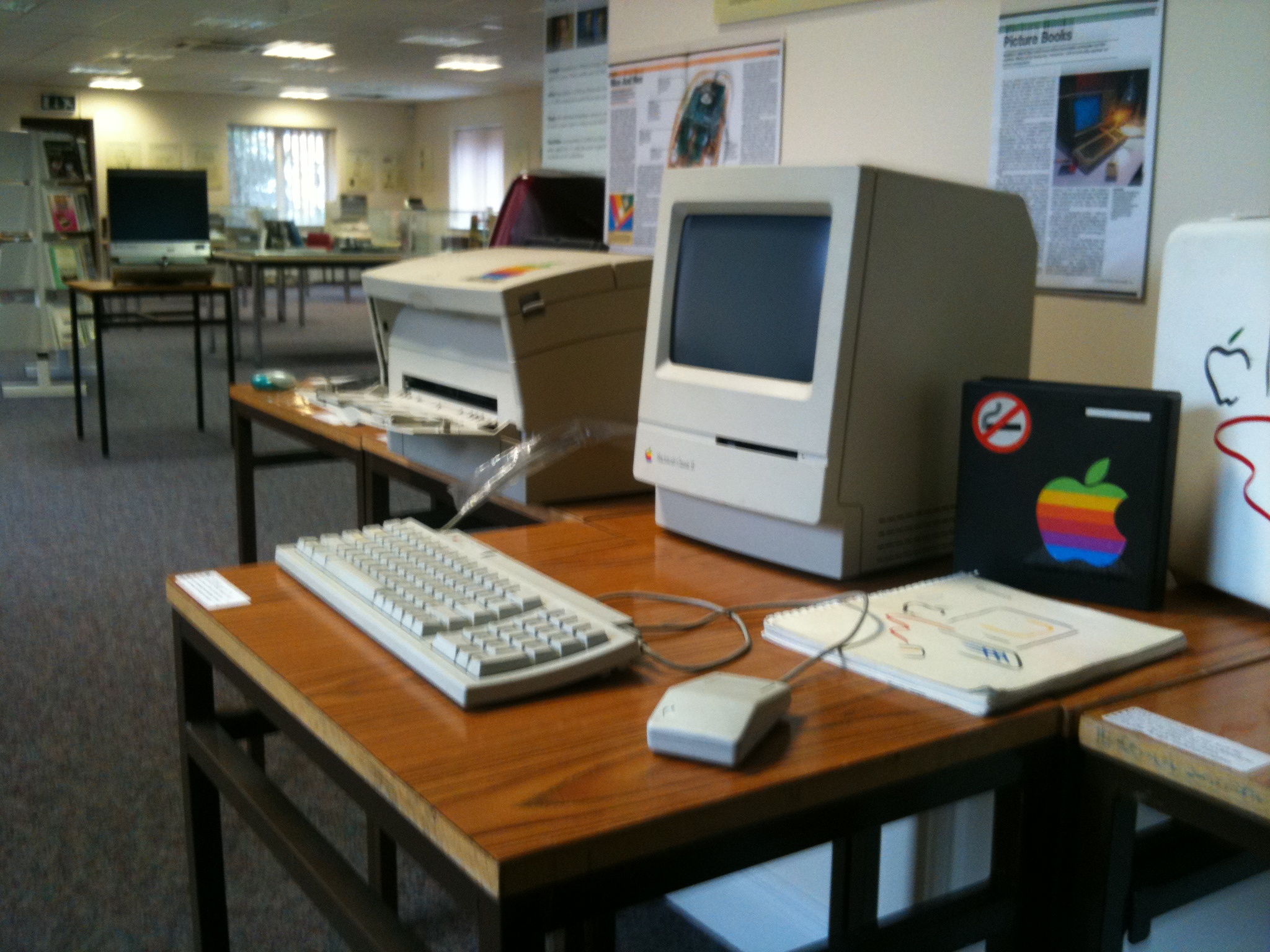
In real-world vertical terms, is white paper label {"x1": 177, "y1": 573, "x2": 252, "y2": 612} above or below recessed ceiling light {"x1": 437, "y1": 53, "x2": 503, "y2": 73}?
below

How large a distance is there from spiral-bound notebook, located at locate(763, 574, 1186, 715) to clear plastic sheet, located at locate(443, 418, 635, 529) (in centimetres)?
53

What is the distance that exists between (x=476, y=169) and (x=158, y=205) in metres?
Result: 9.13

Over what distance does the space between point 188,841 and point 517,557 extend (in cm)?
45

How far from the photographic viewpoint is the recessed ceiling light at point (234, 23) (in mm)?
8656

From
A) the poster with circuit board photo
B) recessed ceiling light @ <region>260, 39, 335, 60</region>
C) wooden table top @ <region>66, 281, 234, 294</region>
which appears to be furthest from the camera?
recessed ceiling light @ <region>260, 39, 335, 60</region>

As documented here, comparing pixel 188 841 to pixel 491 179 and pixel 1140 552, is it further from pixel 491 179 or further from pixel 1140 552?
pixel 491 179

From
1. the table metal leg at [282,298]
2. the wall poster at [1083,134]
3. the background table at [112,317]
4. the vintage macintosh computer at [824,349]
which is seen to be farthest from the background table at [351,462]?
the table metal leg at [282,298]

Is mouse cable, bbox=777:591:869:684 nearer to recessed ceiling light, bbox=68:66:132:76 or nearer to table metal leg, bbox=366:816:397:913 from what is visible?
table metal leg, bbox=366:816:397:913

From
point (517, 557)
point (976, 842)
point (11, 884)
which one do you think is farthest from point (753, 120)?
point (11, 884)

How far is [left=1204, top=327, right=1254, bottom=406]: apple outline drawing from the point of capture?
1.00 metres

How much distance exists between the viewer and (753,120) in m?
1.98

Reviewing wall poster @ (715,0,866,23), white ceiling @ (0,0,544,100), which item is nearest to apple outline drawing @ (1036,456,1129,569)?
wall poster @ (715,0,866,23)

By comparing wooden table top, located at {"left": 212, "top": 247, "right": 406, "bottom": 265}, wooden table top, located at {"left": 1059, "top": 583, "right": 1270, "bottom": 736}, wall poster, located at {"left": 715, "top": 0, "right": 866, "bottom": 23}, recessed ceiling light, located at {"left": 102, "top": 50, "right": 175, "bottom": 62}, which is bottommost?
wooden table top, located at {"left": 1059, "top": 583, "right": 1270, "bottom": 736}

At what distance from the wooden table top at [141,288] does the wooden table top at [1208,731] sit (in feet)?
14.8
